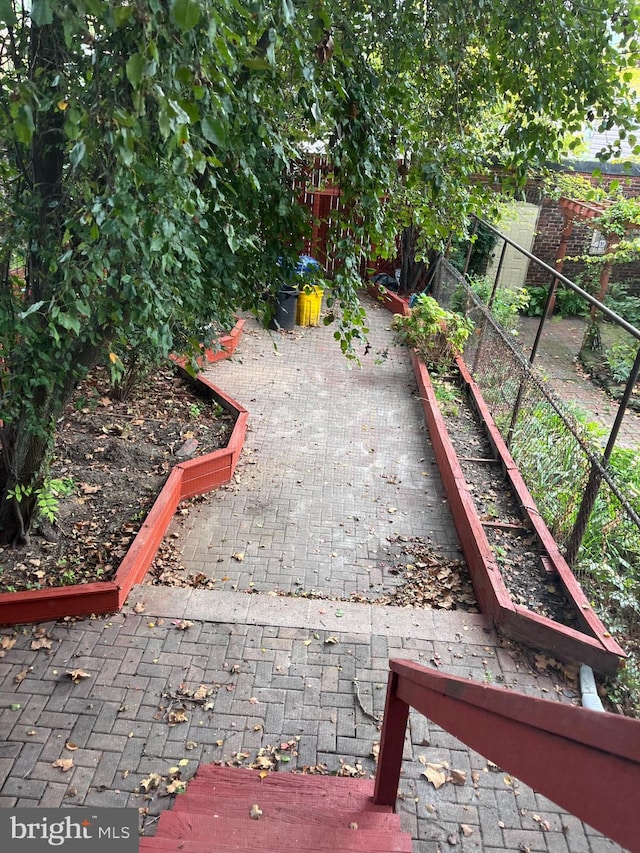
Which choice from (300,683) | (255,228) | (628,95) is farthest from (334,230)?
(300,683)

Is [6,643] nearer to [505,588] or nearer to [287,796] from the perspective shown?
[287,796]

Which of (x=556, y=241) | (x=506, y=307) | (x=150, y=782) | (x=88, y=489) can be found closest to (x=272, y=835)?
(x=150, y=782)

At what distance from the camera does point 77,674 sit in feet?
12.3

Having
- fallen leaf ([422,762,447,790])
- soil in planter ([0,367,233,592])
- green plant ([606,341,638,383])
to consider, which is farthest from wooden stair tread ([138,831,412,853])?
green plant ([606,341,638,383])

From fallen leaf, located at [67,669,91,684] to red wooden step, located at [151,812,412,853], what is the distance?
139 centimetres

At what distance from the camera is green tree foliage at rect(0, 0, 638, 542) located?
231cm

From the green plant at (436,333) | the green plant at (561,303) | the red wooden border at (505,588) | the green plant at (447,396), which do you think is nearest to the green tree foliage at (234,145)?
the red wooden border at (505,588)

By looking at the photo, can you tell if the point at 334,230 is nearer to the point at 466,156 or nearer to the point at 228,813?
the point at 466,156

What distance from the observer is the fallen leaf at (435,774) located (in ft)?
10.4

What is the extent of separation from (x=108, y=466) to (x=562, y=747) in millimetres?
5561

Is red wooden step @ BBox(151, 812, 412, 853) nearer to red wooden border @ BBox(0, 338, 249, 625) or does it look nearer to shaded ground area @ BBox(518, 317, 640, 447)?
red wooden border @ BBox(0, 338, 249, 625)

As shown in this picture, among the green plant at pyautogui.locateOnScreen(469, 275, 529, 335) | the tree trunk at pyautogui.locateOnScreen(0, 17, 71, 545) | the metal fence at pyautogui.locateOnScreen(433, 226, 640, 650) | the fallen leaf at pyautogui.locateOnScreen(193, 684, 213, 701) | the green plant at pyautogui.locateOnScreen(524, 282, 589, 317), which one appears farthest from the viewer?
the green plant at pyautogui.locateOnScreen(524, 282, 589, 317)

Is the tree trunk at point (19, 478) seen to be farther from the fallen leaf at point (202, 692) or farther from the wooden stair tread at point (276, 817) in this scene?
the wooden stair tread at point (276, 817)

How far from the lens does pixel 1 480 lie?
15.1 ft
